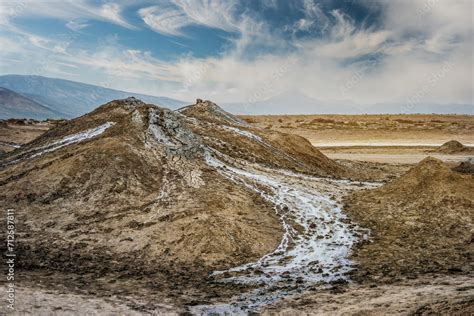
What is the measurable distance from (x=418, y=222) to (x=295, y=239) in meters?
4.52

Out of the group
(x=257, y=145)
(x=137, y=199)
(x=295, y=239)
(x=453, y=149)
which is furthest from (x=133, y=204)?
(x=453, y=149)

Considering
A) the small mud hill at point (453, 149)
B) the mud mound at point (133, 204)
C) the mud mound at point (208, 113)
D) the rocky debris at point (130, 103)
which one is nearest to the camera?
the mud mound at point (133, 204)

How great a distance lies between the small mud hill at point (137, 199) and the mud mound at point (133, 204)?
0.12ft

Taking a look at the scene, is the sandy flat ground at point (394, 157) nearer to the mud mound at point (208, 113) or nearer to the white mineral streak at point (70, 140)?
the mud mound at point (208, 113)

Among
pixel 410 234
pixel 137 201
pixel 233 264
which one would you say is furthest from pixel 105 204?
pixel 410 234

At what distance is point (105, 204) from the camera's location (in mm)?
14328

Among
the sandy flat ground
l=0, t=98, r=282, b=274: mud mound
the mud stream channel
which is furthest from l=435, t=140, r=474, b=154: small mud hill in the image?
l=0, t=98, r=282, b=274: mud mound

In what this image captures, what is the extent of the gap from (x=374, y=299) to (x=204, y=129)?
17.1m

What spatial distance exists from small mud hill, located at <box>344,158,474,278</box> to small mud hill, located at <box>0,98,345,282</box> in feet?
11.1

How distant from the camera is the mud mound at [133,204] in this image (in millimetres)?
11422

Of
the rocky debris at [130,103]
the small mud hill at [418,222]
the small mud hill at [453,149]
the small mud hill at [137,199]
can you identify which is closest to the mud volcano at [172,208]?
the small mud hill at [137,199]

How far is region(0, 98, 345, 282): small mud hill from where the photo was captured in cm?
1144

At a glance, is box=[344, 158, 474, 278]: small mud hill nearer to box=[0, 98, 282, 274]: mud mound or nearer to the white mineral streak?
box=[0, 98, 282, 274]: mud mound

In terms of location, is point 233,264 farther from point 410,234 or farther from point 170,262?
point 410,234
